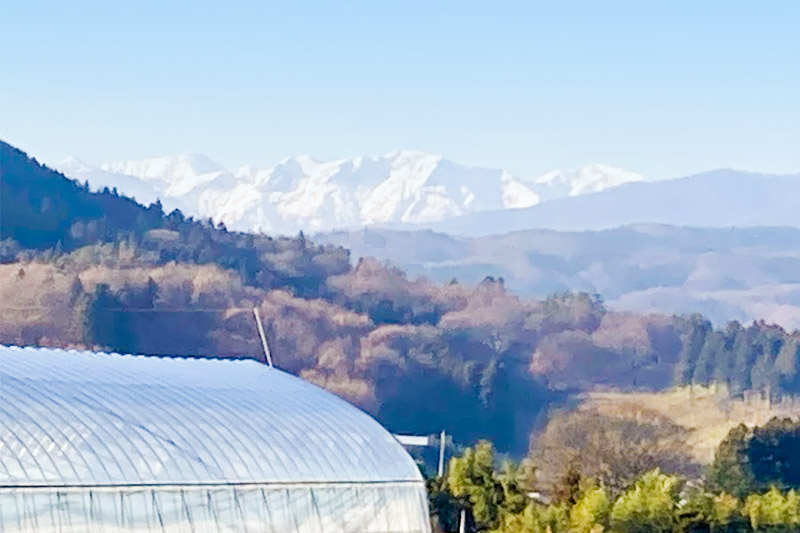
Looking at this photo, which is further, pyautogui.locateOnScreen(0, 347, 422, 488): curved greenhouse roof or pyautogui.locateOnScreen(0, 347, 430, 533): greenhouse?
pyautogui.locateOnScreen(0, 347, 422, 488): curved greenhouse roof

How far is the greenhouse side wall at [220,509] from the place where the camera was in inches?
1017

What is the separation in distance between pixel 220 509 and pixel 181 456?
1.12 m

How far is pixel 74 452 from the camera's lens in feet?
89.4

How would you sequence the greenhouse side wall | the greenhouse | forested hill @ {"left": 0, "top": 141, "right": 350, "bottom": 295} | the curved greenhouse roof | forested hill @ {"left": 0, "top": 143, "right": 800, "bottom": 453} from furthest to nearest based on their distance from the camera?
forested hill @ {"left": 0, "top": 141, "right": 350, "bottom": 295} → forested hill @ {"left": 0, "top": 143, "right": 800, "bottom": 453} → the curved greenhouse roof → the greenhouse → the greenhouse side wall

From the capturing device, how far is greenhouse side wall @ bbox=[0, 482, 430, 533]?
84.8 ft

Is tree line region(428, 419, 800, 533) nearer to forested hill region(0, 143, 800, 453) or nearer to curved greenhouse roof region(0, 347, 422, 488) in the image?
curved greenhouse roof region(0, 347, 422, 488)

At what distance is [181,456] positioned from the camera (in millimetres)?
28547

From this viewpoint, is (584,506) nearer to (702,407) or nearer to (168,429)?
(168,429)

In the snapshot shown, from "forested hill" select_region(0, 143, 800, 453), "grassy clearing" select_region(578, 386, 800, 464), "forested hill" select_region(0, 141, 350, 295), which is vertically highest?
"forested hill" select_region(0, 141, 350, 295)

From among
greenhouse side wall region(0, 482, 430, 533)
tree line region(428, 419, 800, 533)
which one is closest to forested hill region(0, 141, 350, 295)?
tree line region(428, 419, 800, 533)

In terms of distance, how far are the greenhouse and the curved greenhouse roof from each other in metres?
0.03

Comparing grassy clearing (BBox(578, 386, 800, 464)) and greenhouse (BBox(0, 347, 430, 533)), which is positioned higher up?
greenhouse (BBox(0, 347, 430, 533))

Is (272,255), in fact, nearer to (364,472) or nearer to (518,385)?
(518,385)

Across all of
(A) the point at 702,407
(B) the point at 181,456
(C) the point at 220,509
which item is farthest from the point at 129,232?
(C) the point at 220,509
